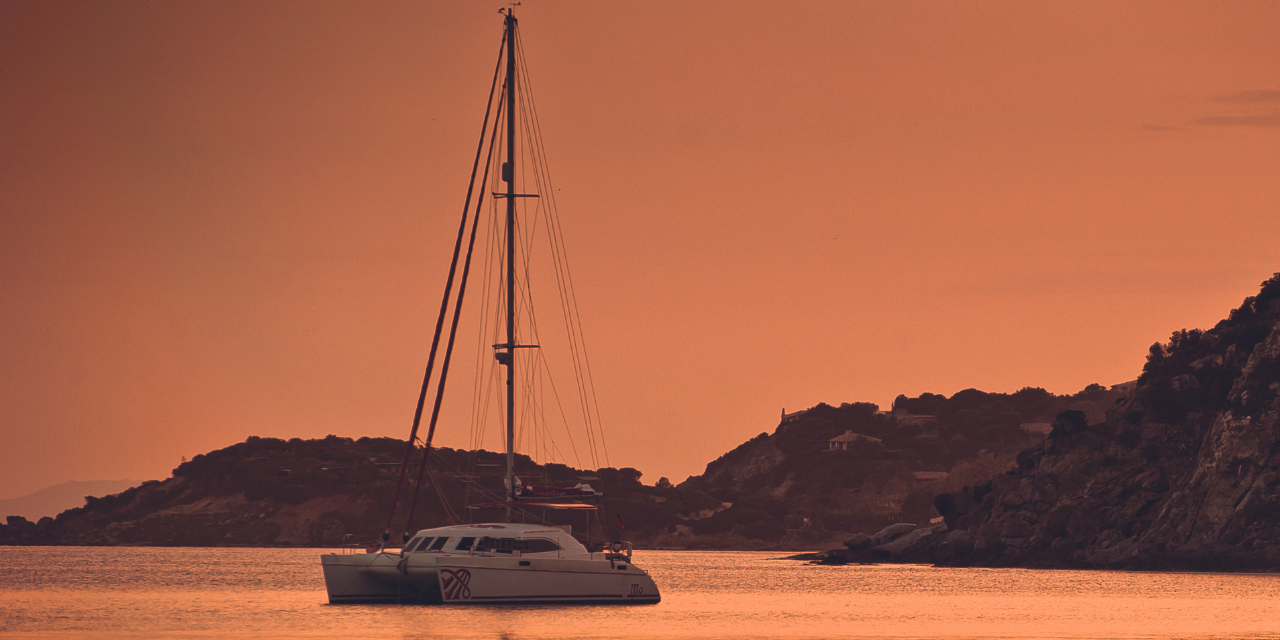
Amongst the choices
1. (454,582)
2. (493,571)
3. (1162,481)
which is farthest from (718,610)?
(1162,481)

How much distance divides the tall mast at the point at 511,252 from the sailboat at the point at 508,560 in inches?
1.4

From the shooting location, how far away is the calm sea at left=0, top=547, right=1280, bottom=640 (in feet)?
163

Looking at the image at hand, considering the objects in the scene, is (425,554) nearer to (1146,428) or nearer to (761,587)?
(761,587)

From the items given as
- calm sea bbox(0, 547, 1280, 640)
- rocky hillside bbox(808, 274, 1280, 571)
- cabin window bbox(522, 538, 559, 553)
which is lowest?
calm sea bbox(0, 547, 1280, 640)

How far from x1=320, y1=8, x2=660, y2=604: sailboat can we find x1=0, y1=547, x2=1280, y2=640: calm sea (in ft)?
2.16

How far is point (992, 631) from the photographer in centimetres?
5241

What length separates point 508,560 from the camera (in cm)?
5103

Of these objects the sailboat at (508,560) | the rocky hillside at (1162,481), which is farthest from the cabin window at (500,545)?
the rocky hillside at (1162,481)

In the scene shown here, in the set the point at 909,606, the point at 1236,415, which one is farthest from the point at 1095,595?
the point at 1236,415

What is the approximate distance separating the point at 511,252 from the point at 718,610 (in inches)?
774

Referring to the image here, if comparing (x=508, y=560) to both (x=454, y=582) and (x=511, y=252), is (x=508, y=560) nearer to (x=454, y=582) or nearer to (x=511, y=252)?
(x=454, y=582)

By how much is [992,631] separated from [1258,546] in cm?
6464

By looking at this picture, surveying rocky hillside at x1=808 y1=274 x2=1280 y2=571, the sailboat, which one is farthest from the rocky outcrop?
the sailboat

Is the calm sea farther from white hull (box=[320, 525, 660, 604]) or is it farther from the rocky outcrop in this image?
the rocky outcrop
